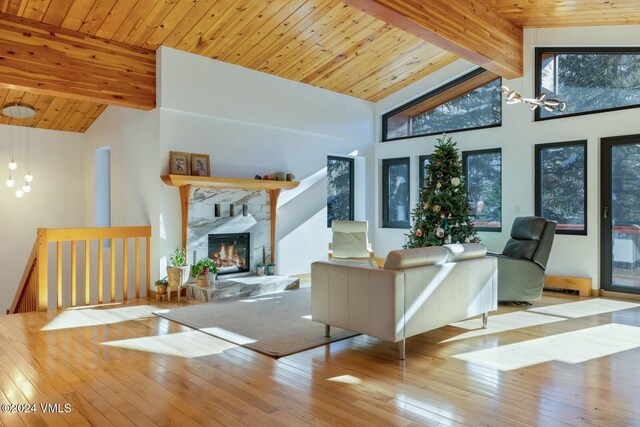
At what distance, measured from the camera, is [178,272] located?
5680 millimetres

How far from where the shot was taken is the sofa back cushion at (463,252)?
3.99m

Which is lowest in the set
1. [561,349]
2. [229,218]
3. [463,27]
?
[561,349]

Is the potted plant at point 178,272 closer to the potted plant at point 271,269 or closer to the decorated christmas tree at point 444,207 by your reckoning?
the potted plant at point 271,269

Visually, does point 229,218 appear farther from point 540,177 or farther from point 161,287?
point 540,177

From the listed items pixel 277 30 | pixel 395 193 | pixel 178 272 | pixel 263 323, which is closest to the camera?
pixel 263 323

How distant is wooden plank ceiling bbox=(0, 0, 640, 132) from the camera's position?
507 centimetres

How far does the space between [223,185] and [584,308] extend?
4.85 metres

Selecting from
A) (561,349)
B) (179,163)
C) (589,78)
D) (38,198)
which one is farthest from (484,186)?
(38,198)

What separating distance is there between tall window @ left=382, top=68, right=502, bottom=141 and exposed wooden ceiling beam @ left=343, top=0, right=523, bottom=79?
650mm

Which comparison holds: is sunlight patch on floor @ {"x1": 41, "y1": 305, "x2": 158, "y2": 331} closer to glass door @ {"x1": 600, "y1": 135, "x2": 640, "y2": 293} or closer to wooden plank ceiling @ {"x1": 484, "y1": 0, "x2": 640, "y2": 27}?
wooden plank ceiling @ {"x1": 484, "y1": 0, "x2": 640, "y2": 27}

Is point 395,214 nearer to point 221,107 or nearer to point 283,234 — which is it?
point 283,234

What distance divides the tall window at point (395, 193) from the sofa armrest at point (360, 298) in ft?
15.5

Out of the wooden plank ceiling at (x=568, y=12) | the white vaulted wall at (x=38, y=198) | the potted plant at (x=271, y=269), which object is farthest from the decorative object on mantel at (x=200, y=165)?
the wooden plank ceiling at (x=568, y=12)

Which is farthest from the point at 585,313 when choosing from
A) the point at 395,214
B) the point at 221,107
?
the point at 221,107
